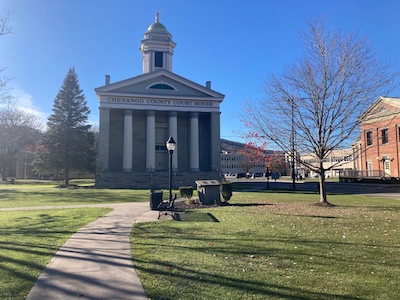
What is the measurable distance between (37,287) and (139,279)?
1.34 meters

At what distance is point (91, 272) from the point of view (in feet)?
16.7

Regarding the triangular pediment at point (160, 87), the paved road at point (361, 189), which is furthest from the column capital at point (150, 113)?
the paved road at point (361, 189)

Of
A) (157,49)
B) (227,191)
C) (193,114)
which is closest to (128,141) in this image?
(193,114)

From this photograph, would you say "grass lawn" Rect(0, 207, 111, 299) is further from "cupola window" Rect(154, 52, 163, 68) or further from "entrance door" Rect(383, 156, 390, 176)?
"entrance door" Rect(383, 156, 390, 176)

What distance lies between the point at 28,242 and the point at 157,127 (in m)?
35.0

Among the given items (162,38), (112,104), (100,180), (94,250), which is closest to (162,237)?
(94,250)

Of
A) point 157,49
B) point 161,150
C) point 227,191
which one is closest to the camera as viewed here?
point 227,191

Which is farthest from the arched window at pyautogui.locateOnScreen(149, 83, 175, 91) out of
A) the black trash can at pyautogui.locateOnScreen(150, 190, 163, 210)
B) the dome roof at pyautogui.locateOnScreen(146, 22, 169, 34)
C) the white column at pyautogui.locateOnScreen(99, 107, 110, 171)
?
the black trash can at pyautogui.locateOnScreen(150, 190, 163, 210)

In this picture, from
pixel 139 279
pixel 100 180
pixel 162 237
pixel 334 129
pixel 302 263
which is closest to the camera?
pixel 139 279

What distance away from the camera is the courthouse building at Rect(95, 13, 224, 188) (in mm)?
36875

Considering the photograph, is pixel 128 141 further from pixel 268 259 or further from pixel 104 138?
pixel 268 259

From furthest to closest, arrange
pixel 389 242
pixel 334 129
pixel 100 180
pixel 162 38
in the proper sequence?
1. pixel 162 38
2. pixel 100 180
3. pixel 334 129
4. pixel 389 242

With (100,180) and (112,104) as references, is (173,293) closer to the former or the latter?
(100,180)

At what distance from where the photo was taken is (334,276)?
4.79 metres
